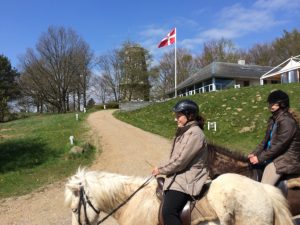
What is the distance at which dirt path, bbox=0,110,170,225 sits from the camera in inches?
389

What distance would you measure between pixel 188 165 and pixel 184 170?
0.25 ft

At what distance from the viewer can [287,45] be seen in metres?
64.2

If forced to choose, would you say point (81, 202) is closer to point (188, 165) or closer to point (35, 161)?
point (188, 165)

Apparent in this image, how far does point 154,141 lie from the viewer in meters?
20.4

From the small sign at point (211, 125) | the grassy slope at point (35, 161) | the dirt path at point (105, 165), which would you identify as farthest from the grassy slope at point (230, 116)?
the grassy slope at point (35, 161)

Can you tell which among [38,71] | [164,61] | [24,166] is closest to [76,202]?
[24,166]

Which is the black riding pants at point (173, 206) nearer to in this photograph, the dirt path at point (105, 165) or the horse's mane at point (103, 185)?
the horse's mane at point (103, 185)

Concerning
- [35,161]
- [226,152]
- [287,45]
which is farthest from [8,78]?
[226,152]

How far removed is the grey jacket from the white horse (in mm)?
239

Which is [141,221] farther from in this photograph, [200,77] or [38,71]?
[38,71]

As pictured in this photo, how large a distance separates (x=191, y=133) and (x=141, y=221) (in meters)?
1.21

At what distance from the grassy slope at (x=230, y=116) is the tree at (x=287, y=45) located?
1433 inches

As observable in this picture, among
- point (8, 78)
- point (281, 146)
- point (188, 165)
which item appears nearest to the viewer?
point (188, 165)

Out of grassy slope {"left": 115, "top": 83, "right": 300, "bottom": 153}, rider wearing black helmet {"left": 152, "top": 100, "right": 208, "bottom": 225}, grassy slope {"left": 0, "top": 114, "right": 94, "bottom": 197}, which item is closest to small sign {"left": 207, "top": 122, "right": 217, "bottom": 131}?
grassy slope {"left": 115, "top": 83, "right": 300, "bottom": 153}
